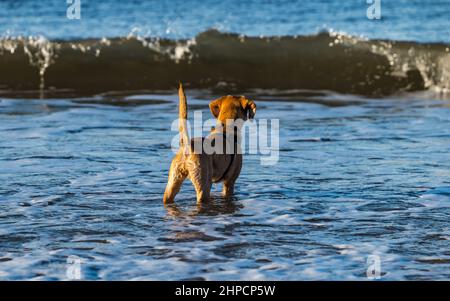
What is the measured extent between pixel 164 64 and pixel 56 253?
493 inches

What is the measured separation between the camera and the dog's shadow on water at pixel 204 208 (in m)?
7.37

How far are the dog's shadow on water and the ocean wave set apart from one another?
28.6 ft

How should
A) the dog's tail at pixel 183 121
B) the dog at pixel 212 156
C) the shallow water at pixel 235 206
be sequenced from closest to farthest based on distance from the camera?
the shallow water at pixel 235 206
the dog's tail at pixel 183 121
the dog at pixel 212 156

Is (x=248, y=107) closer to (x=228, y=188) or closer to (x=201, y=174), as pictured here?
(x=228, y=188)

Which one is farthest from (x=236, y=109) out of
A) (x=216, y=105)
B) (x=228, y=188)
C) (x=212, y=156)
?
(x=228, y=188)

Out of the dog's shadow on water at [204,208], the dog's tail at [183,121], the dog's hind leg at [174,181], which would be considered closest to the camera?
the dog's tail at [183,121]

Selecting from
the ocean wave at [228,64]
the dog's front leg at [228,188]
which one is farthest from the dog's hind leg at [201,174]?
the ocean wave at [228,64]

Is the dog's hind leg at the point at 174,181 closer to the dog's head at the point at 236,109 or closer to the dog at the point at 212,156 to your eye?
the dog at the point at 212,156

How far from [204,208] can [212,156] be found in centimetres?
45

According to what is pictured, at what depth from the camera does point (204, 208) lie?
24.5 ft

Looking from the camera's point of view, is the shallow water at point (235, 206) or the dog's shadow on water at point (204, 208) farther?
the dog's shadow on water at point (204, 208)

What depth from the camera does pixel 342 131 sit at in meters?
11.5

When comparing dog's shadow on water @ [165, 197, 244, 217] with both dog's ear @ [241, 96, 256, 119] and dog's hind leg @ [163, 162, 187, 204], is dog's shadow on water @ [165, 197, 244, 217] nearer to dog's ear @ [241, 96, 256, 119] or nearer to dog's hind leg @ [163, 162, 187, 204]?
dog's hind leg @ [163, 162, 187, 204]
